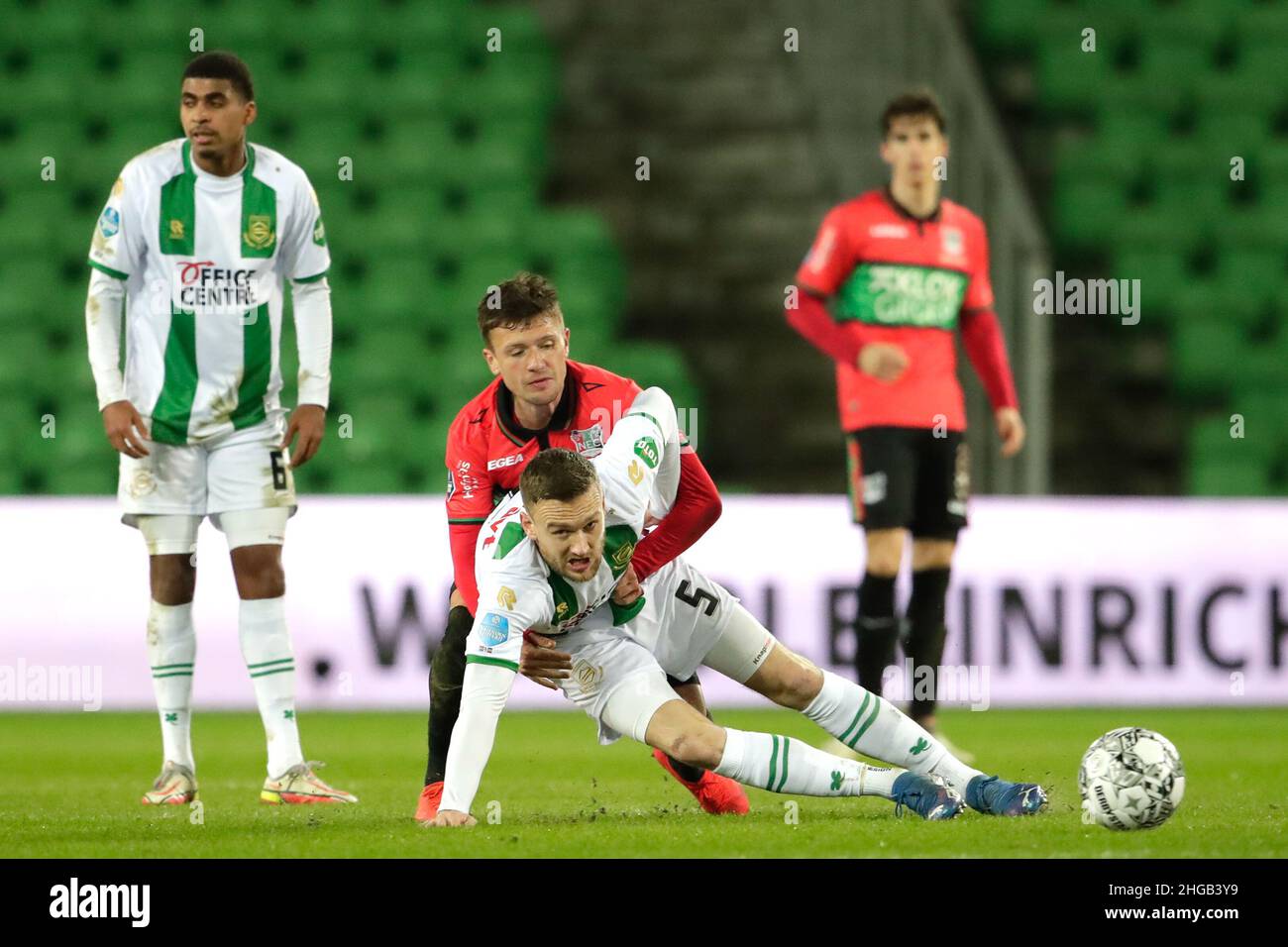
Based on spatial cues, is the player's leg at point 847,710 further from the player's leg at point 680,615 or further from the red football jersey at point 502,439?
the red football jersey at point 502,439

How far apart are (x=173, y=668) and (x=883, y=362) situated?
8.18ft

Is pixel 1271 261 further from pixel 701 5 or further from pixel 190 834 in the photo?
pixel 190 834

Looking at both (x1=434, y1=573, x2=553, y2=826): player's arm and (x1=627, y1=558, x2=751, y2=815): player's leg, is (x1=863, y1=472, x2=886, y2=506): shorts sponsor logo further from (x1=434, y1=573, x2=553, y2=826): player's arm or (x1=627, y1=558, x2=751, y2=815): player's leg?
(x1=434, y1=573, x2=553, y2=826): player's arm

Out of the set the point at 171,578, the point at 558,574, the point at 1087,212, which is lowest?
the point at 171,578

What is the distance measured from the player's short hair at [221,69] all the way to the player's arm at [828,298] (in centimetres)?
211

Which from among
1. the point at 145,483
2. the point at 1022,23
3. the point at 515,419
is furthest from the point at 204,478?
the point at 1022,23

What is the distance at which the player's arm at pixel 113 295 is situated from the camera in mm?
5000

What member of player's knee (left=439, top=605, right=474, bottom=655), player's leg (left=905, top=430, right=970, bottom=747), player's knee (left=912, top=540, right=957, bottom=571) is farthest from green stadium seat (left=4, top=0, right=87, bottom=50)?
player's knee (left=439, top=605, right=474, bottom=655)

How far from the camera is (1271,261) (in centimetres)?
1017

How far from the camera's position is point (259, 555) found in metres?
5.09

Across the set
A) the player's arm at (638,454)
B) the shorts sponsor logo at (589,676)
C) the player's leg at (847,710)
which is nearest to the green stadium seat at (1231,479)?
the player's leg at (847,710)

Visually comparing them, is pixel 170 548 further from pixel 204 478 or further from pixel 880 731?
pixel 880 731

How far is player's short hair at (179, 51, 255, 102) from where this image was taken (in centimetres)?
497

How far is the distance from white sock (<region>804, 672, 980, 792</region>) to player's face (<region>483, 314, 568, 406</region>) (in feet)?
3.15
